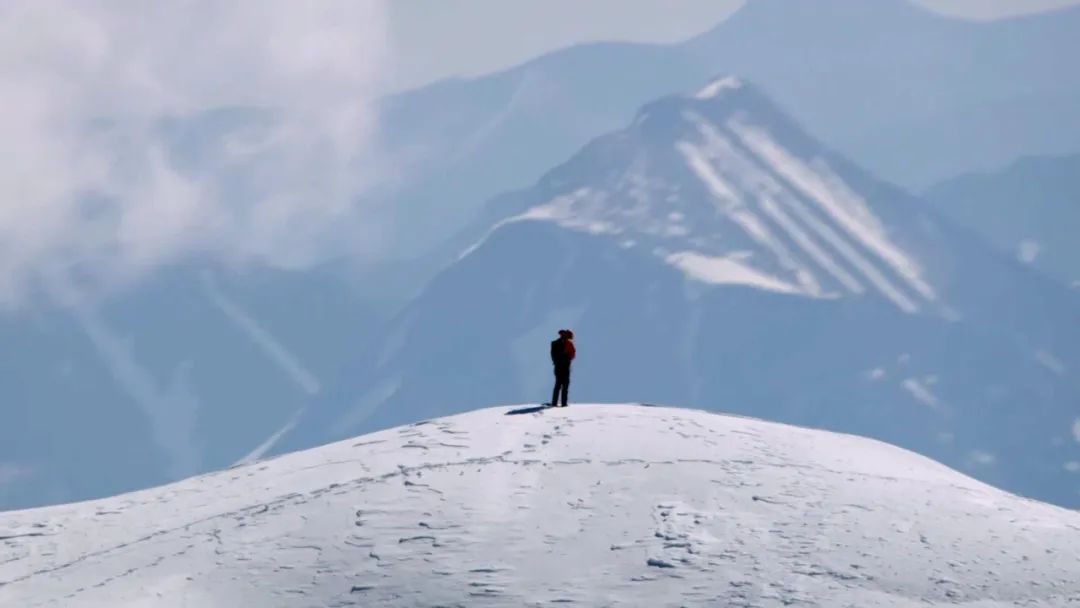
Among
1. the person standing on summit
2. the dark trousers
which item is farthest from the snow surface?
the person standing on summit

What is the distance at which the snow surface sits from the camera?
96.1ft

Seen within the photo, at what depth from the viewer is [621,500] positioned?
106ft

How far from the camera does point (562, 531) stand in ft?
102

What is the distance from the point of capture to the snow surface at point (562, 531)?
1153 inches

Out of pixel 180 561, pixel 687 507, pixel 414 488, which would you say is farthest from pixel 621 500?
pixel 180 561

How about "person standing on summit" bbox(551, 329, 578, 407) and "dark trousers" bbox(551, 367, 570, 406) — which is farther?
"dark trousers" bbox(551, 367, 570, 406)

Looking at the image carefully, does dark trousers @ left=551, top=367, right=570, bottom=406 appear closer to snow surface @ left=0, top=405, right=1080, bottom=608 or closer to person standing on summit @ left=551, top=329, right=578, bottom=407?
person standing on summit @ left=551, top=329, right=578, bottom=407

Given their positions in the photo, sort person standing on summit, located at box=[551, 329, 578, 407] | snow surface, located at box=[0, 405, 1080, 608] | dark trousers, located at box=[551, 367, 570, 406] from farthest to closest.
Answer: dark trousers, located at box=[551, 367, 570, 406] < person standing on summit, located at box=[551, 329, 578, 407] < snow surface, located at box=[0, 405, 1080, 608]

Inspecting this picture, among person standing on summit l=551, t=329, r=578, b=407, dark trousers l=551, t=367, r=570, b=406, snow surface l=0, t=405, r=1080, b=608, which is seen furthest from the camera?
dark trousers l=551, t=367, r=570, b=406

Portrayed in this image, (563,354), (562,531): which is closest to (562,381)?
(563,354)

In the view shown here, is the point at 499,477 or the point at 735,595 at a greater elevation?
the point at 499,477

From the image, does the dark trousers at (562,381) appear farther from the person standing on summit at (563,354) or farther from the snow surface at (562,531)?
the snow surface at (562,531)

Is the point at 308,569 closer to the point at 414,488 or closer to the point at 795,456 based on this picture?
the point at 414,488

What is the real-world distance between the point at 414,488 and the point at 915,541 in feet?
30.1
